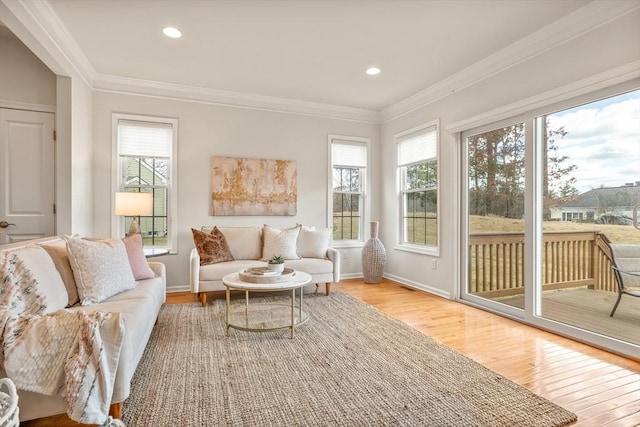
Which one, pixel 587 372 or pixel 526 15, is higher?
pixel 526 15

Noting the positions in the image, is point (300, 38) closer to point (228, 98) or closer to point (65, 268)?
point (228, 98)

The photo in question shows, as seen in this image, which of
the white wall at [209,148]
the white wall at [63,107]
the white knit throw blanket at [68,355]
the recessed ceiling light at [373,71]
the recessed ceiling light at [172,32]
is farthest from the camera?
the white wall at [209,148]

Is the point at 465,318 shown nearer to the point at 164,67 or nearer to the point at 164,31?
the point at 164,31

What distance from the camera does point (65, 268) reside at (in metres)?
2.32

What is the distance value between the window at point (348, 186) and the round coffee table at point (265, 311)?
204 centimetres

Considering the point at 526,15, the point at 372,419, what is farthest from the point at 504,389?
the point at 526,15

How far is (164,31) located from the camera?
308cm

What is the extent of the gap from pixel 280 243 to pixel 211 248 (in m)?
0.86

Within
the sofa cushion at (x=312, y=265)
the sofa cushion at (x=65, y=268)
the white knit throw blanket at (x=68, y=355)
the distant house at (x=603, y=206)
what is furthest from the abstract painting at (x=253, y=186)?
the distant house at (x=603, y=206)

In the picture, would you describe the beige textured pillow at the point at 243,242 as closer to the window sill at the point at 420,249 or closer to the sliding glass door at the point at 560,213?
the window sill at the point at 420,249

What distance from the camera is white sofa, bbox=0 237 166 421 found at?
4.97ft

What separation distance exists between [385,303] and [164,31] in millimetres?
3691

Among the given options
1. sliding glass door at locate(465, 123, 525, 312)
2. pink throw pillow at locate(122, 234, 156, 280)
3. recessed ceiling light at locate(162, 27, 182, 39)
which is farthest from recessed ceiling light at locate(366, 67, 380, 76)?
pink throw pillow at locate(122, 234, 156, 280)

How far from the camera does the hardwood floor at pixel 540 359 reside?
1921mm
